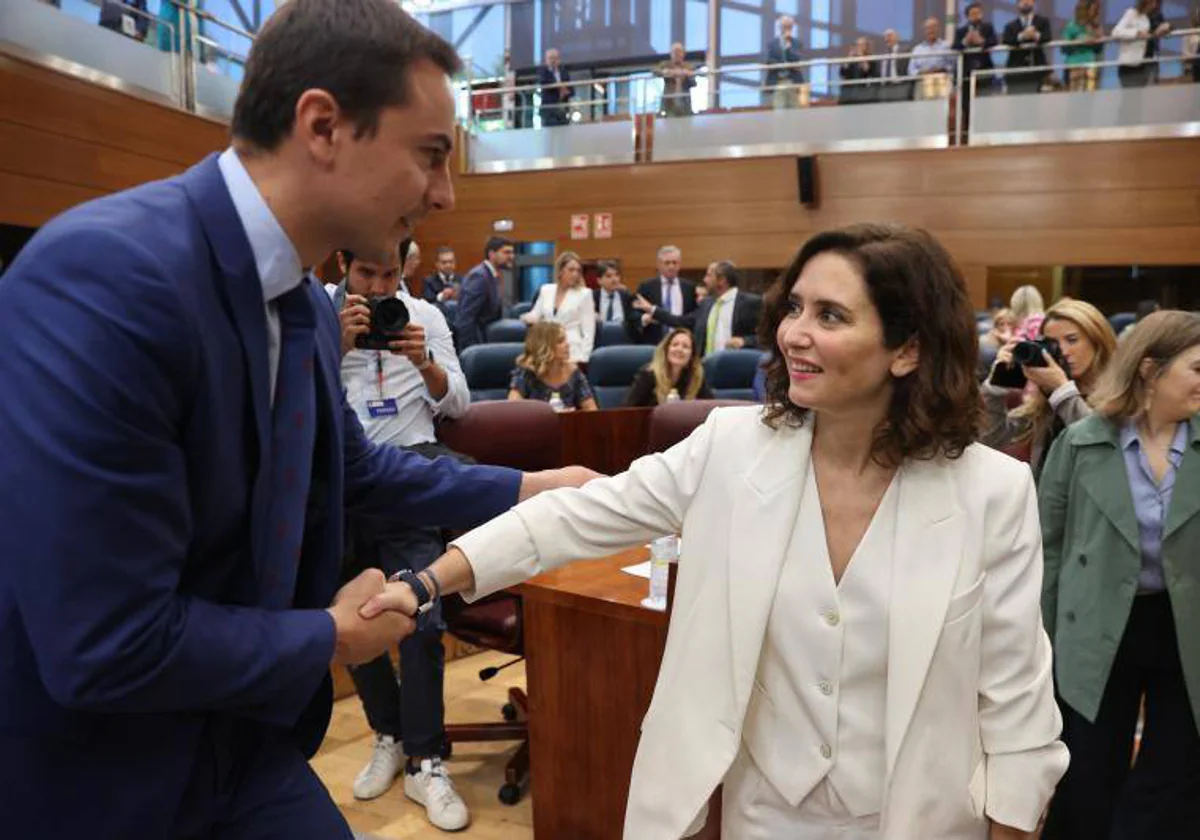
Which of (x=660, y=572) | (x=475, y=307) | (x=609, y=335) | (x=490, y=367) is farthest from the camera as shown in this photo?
(x=609, y=335)

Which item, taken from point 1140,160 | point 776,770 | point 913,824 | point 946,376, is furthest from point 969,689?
point 1140,160

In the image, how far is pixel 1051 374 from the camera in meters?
2.90

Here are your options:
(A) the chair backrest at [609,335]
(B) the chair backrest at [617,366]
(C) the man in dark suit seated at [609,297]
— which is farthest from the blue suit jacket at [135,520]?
(C) the man in dark suit seated at [609,297]

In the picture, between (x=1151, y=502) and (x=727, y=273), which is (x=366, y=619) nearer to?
(x=1151, y=502)

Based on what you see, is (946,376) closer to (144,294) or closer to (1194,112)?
(144,294)

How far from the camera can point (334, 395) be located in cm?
132

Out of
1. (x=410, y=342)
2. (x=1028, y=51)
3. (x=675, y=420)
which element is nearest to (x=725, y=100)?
(x=1028, y=51)

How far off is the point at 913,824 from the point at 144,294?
4.02ft

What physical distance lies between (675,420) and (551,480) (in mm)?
1738

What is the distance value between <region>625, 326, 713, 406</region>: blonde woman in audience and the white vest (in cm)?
358

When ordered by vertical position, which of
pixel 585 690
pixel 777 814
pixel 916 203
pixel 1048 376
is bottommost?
pixel 585 690

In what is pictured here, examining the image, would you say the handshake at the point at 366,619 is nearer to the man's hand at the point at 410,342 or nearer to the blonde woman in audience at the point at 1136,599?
the man's hand at the point at 410,342

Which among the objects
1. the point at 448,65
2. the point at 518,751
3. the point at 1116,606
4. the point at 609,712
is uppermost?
the point at 448,65

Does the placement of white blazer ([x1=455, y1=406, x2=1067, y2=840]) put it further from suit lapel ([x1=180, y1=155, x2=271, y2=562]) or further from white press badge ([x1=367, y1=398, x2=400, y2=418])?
white press badge ([x1=367, y1=398, x2=400, y2=418])
